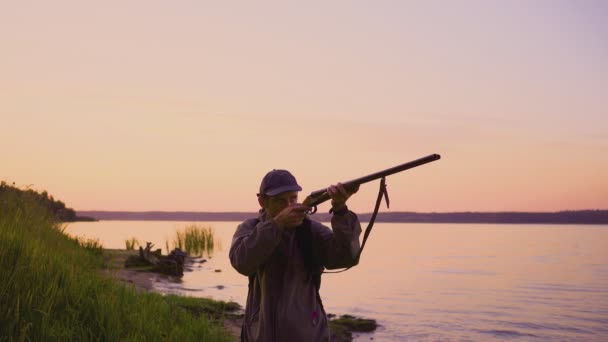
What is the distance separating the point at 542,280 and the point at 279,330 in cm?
3838

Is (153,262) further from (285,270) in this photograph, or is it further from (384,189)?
(384,189)

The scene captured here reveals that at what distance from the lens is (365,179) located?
4246 mm

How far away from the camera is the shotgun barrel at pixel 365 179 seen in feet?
13.6

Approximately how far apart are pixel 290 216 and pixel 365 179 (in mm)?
596

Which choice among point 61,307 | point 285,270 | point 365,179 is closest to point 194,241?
point 61,307

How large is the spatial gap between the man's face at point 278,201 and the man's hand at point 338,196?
0.31 meters

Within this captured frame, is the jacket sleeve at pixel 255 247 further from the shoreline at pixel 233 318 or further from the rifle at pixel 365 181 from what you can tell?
the shoreline at pixel 233 318

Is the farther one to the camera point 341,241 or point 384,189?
point 384,189

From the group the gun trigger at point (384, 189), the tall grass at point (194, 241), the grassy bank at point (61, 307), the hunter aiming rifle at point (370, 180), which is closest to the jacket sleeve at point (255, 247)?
the hunter aiming rifle at point (370, 180)

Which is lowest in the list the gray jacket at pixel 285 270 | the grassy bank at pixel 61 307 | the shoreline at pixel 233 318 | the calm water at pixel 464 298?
the calm water at pixel 464 298

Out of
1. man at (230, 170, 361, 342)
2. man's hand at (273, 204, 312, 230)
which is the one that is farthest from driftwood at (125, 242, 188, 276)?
man's hand at (273, 204, 312, 230)

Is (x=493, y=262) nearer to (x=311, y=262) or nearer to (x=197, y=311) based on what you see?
(x=197, y=311)

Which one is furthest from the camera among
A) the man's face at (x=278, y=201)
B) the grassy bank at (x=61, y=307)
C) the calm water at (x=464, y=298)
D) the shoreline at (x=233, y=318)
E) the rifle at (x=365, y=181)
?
the calm water at (x=464, y=298)

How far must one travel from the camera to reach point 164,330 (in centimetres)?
889
